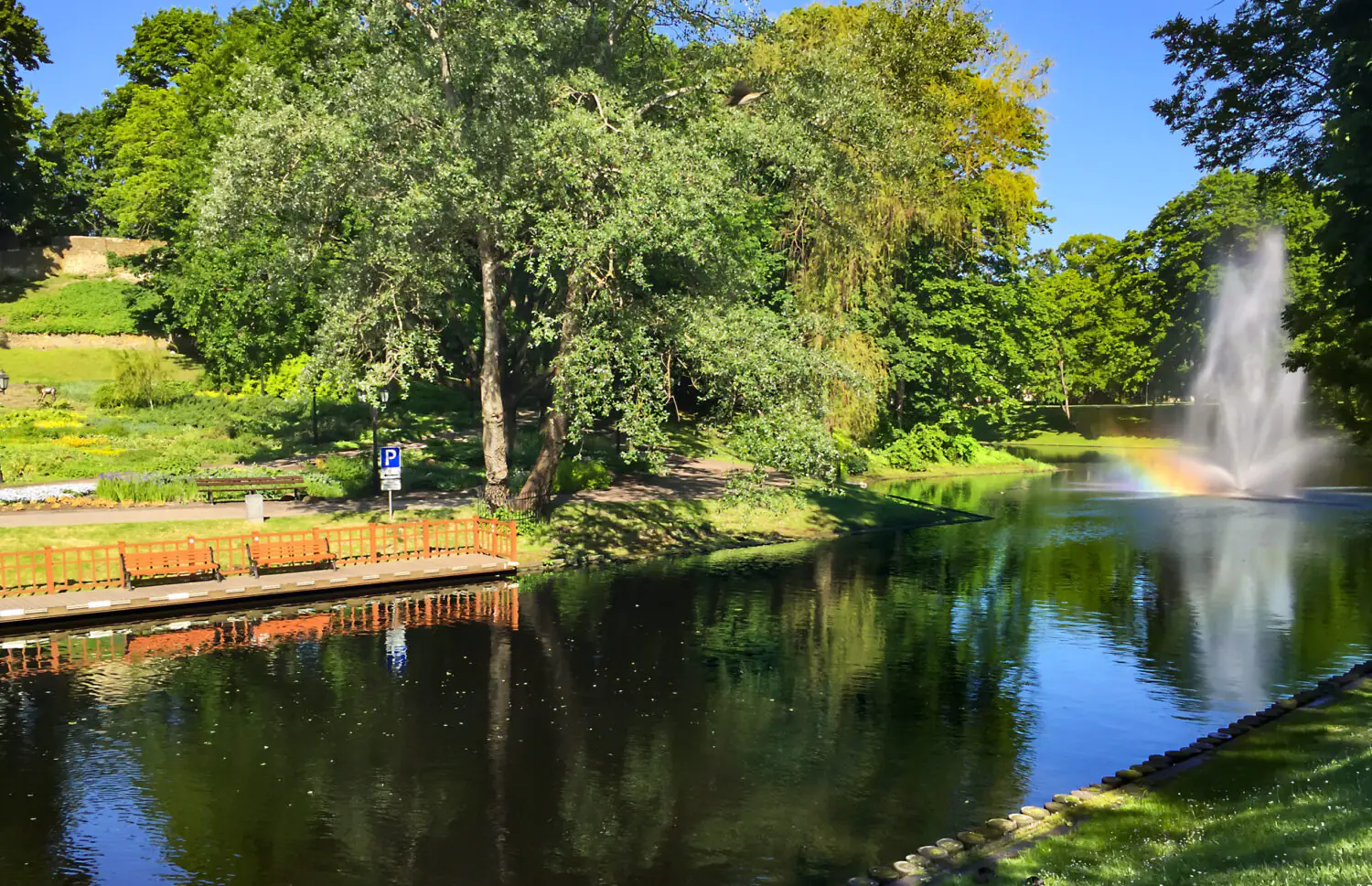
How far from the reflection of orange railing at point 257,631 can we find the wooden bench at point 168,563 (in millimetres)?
3003

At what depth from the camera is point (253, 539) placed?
29.4 meters

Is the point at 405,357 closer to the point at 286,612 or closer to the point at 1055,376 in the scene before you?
the point at 286,612

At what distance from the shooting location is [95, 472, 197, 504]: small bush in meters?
35.9

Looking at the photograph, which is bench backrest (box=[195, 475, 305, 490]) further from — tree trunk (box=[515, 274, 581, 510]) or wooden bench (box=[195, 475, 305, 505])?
tree trunk (box=[515, 274, 581, 510])

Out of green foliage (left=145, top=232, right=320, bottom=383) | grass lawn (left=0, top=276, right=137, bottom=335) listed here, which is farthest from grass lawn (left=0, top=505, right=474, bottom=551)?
grass lawn (left=0, top=276, right=137, bottom=335)

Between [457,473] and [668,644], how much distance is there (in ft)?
72.2

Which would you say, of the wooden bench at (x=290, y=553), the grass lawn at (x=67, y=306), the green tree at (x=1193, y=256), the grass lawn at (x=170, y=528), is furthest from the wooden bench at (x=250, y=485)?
the green tree at (x=1193, y=256)

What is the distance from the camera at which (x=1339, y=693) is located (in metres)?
18.0

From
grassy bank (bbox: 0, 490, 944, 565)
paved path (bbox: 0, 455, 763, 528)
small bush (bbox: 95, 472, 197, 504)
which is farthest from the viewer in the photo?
small bush (bbox: 95, 472, 197, 504)

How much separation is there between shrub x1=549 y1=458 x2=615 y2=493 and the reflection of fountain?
3370 centimetres

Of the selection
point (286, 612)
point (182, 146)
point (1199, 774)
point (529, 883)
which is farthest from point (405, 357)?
point (182, 146)

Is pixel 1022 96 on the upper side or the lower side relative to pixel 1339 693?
upper

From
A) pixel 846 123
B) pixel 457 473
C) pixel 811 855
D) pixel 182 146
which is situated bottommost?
pixel 811 855

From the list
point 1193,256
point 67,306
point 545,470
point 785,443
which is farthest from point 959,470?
point 67,306
